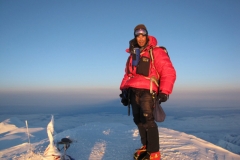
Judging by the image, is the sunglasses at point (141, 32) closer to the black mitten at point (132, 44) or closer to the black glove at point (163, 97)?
the black mitten at point (132, 44)

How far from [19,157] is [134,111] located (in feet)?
8.34

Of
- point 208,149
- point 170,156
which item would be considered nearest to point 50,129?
point 170,156

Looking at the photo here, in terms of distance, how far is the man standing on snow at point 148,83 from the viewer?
268 cm

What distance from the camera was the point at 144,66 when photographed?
9.24 feet

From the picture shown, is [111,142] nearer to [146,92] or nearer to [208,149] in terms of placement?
[146,92]

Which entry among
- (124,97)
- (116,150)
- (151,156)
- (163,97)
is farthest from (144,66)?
(116,150)

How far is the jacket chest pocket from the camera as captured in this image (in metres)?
2.81

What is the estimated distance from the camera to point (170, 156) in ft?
11.1

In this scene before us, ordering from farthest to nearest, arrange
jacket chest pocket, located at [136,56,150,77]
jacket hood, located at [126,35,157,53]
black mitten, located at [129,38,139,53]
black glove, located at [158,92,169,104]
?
black mitten, located at [129,38,139,53]
jacket hood, located at [126,35,157,53]
jacket chest pocket, located at [136,56,150,77]
black glove, located at [158,92,169,104]

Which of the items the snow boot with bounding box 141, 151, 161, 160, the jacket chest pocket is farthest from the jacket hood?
the snow boot with bounding box 141, 151, 161, 160

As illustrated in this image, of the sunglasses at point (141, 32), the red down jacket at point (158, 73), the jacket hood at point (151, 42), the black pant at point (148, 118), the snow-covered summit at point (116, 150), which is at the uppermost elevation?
the sunglasses at point (141, 32)

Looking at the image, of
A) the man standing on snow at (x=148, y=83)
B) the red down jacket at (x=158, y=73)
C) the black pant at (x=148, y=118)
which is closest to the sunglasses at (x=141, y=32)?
the man standing on snow at (x=148, y=83)

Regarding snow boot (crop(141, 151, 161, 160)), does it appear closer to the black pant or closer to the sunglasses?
the black pant

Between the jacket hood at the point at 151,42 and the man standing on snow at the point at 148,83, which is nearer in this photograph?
the man standing on snow at the point at 148,83
